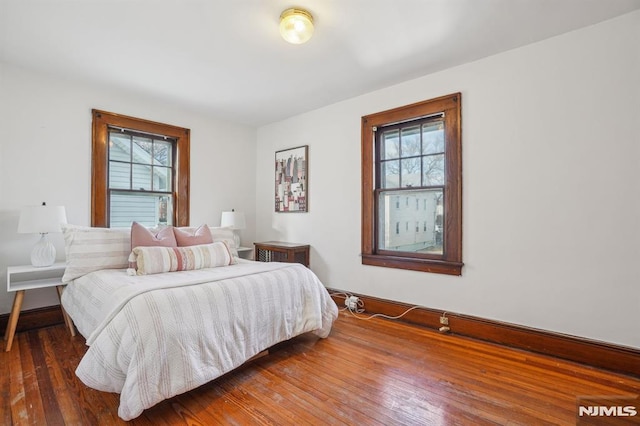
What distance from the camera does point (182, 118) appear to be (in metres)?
4.01

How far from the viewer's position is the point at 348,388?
1923 mm

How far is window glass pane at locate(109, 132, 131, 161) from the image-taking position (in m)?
3.51

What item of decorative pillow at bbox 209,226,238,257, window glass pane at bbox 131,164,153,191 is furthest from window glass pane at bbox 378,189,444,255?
window glass pane at bbox 131,164,153,191

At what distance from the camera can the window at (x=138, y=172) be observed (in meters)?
3.34

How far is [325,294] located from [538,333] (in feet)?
5.61

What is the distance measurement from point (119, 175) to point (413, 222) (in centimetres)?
336

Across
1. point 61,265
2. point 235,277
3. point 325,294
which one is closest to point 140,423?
point 235,277

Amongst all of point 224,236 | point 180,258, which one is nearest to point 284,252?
point 224,236

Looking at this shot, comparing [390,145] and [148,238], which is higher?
[390,145]

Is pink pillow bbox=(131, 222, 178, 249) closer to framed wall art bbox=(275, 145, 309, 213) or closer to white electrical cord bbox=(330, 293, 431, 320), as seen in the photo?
framed wall art bbox=(275, 145, 309, 213)

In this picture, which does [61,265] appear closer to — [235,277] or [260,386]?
[235,277]

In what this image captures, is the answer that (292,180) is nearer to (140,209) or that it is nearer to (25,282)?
(140,209)

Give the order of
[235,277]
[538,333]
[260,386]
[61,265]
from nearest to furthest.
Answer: [260,386] → [235,277] → [538,333] → [61,265]

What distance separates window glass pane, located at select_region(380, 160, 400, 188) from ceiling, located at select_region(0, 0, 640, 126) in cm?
84
